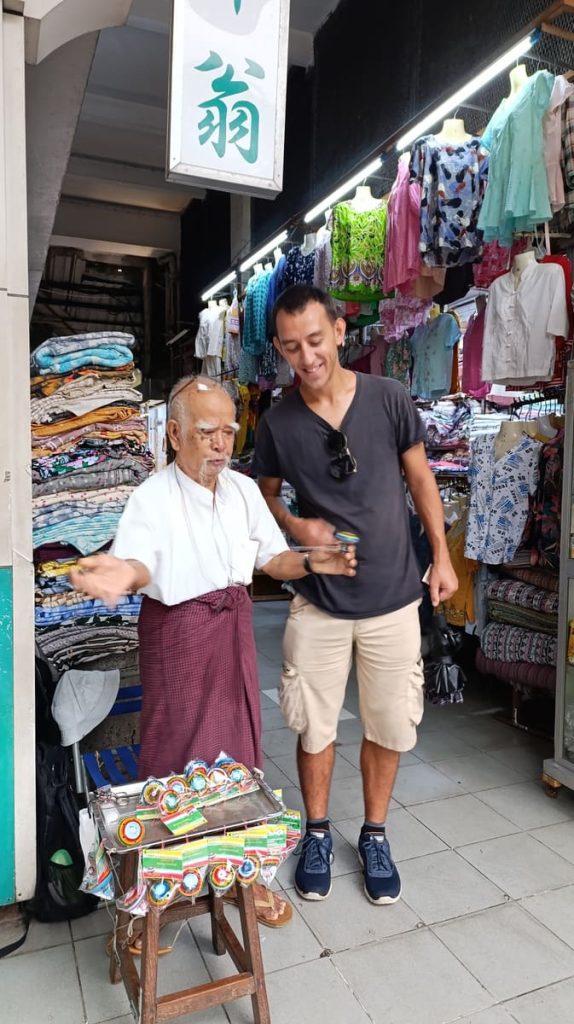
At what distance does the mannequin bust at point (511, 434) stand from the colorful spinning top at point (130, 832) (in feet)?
9.46

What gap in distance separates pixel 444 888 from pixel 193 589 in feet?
4.59

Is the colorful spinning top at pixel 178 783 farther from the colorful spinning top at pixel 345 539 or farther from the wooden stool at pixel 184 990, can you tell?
the colorful spinning top at pixel 345 539

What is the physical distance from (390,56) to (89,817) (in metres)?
4.94

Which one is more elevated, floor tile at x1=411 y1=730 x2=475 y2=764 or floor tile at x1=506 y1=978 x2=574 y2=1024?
floor tile at x1=506 y1=978 x2=574 y2=1024

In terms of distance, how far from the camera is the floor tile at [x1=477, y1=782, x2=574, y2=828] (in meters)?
2.73

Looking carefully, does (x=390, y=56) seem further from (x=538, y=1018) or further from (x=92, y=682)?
(x=538, y=1018)

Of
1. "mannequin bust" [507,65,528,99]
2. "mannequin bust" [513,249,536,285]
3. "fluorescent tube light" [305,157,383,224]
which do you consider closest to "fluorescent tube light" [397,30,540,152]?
"mannequin bust" [507,65,528,99]

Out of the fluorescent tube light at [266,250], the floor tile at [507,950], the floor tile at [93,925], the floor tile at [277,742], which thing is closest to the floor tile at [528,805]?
the floor tile at [507,950]

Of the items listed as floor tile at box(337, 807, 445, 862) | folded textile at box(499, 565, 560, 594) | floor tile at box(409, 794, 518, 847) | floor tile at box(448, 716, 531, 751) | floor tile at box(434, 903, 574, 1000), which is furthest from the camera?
folded textile at box(499, 565, 560, 594)

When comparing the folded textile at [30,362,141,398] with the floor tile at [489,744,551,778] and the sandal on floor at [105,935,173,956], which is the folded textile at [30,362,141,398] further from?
the floor tile at [489,744,551,778]

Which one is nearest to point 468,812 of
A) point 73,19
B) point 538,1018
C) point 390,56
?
point 538,1018

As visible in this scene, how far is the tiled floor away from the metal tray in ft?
1.92

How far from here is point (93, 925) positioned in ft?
6.89

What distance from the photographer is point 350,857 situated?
2.45m
